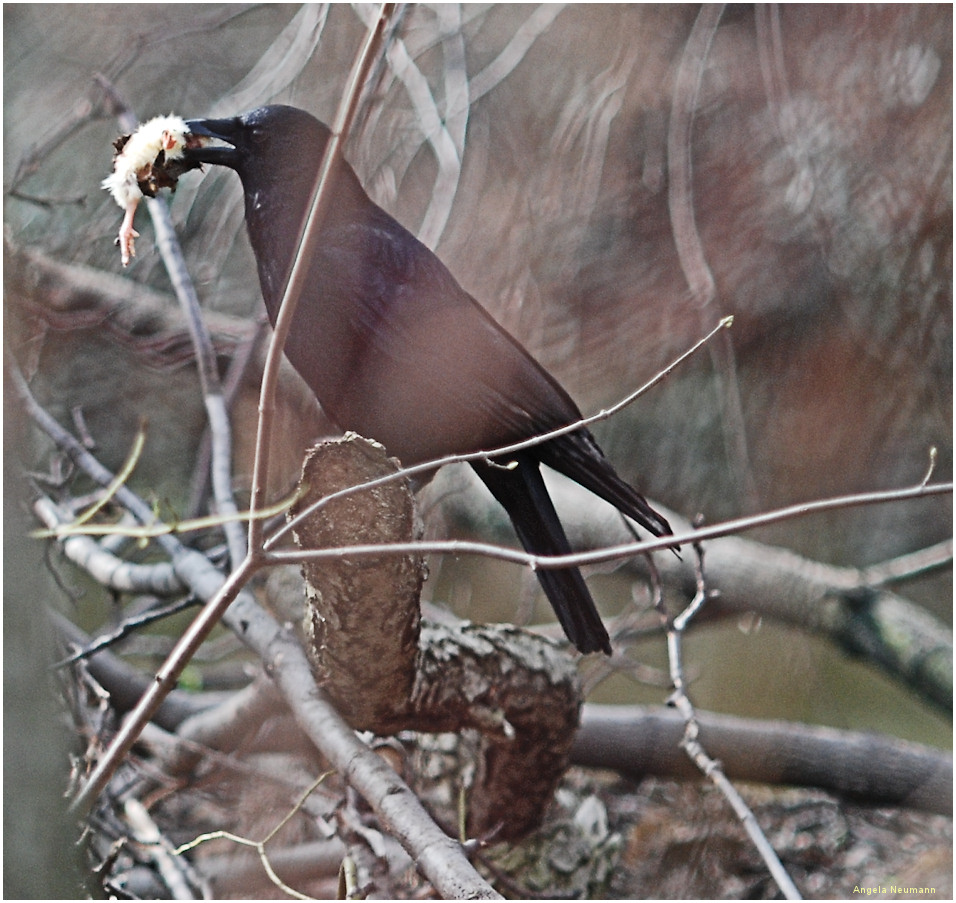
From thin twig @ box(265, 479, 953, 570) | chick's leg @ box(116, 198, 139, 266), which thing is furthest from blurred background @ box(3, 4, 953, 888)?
thin twig @ box(265, 479, 953, 570)

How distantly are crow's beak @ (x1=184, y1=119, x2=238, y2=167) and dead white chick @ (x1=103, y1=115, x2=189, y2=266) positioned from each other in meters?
0.01

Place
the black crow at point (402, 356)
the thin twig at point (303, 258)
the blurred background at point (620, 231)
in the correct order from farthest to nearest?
the blurred background at point (620, 231)
the black crow at point (402, 356)
the thin twig at point (303, 258)

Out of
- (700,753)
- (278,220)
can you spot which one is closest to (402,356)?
(278,220)

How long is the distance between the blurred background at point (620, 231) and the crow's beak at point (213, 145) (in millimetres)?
55

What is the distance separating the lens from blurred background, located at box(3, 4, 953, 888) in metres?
1.29

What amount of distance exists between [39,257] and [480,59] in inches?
27.5

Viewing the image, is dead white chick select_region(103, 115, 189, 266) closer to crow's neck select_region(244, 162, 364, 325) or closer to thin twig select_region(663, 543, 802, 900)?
crow's neck select_region(244, 162, 364, 325)

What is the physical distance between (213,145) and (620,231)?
0.59m

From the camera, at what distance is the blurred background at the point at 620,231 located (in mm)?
1294

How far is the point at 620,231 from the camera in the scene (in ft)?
4.49

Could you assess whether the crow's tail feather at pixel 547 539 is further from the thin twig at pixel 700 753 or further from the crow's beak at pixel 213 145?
the crow's beak at pixel 213 145

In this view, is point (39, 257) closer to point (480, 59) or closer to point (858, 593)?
point (480, 59)

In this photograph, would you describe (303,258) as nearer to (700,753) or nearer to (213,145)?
(213,145)

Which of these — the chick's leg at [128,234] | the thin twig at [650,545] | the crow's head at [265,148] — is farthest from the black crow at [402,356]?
the thin twig at [650,545]
